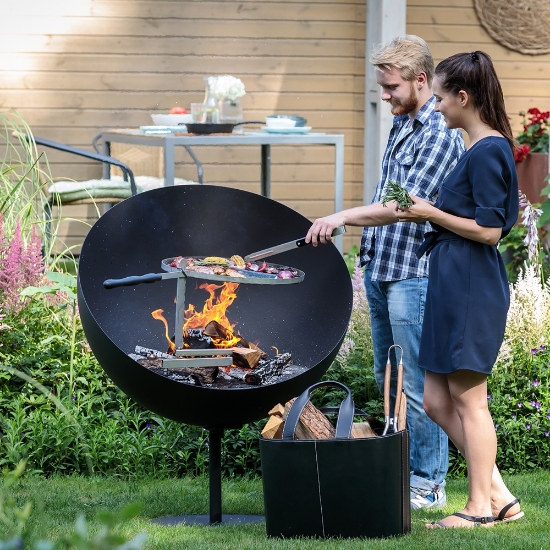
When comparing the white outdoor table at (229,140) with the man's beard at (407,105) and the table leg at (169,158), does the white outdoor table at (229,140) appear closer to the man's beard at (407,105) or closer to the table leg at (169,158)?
the table leg at (169,158)

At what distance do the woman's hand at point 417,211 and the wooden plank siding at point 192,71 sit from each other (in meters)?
4.81

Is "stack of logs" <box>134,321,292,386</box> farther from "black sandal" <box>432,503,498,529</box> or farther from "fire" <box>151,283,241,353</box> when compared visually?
"black sandal" <box>432,503,498,529</box>

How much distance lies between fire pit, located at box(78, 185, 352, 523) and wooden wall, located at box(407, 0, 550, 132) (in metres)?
4.67

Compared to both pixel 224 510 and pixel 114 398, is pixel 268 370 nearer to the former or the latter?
pixel 224 510

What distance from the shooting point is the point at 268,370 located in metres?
3.23

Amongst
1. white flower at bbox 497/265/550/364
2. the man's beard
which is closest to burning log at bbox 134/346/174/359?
the man's beard

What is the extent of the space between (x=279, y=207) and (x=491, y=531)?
1376 mm

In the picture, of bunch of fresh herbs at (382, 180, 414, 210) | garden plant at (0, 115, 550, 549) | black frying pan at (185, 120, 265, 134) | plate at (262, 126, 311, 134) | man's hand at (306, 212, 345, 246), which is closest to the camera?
bunch of fresh herbs at (382, 180, 414, 210)

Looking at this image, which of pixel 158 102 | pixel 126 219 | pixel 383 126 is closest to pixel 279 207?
pixel 126 219

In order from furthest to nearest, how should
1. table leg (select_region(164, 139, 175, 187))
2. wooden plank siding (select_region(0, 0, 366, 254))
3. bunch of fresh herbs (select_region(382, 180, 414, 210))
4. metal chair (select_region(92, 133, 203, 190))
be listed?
wooden plank siding (select_region(0, 0, 366, 254)) → metal chair (select_region(92, 133, 203, 190)) → table leg (select_region(164, 139, 175, 187)) → bunch of fresh herbs (select_region(382, 180, 414, 210))

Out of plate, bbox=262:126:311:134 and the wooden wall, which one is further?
the wooden wall

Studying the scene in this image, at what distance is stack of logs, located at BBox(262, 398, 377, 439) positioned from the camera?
10.3ft

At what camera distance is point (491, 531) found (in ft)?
9.77

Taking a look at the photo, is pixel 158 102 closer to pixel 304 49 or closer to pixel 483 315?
pixel 304 49
